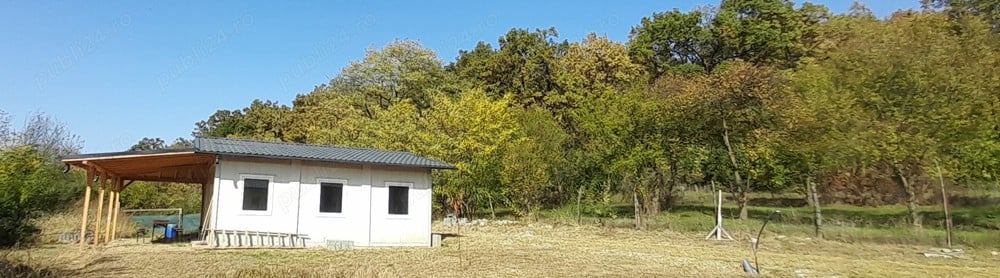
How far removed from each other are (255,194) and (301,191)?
1.06 m

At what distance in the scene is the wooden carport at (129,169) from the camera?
13164 mm

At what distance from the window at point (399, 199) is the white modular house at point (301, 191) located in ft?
0.09

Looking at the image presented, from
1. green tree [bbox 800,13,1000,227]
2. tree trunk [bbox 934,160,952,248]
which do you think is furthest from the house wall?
tree trunk [bbox 934,160,952,248]

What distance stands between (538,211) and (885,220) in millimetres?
12992

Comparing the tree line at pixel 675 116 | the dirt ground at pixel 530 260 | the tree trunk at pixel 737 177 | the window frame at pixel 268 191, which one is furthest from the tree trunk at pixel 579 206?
the window frame at pixel 268 191

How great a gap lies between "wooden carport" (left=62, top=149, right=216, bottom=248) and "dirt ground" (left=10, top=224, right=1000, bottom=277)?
1078mm

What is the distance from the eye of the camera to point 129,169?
15.6 m

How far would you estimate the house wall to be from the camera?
47.8 feet

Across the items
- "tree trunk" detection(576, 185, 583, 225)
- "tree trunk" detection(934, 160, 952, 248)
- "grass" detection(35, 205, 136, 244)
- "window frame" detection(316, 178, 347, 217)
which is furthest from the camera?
"tree trunk" detection(576, 185, 583, 225)

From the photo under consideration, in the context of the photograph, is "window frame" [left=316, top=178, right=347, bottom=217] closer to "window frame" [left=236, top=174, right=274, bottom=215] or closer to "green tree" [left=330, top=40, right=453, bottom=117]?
"window frame" [left=236, top=174, right=274, bottom=215]

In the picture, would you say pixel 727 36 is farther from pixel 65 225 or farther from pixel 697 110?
pixel 65 225

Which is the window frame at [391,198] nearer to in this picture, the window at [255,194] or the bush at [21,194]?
the window at [255,194]

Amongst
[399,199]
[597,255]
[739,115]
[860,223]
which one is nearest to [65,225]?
[399,199]

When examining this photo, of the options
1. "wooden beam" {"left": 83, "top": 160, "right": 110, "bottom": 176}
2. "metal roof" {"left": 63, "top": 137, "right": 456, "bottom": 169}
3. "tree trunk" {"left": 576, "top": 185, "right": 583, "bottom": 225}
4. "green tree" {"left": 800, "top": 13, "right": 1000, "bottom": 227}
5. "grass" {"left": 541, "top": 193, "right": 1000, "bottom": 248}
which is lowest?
"grass" {"left": 541, "top": 193, "right": 1000, "bottom": 248}
